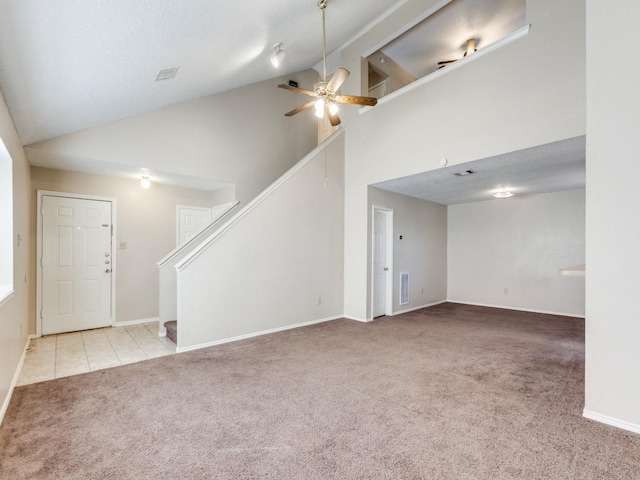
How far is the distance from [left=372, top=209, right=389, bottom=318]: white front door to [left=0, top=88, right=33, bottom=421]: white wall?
15.5 feet

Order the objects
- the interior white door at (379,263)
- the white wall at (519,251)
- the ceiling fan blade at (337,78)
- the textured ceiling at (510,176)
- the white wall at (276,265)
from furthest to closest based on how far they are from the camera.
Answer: the white wall at (519,251), the interior white door at (379,263), the white wall at (276,265), the textured ceiling at (510,176), the ceiling fan blade at (337,78)

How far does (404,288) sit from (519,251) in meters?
2.63

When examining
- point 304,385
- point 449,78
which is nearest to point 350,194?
point 449,78

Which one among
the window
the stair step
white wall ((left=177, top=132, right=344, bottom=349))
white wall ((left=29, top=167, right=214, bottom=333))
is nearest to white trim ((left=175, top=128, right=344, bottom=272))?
white wall ((left=177, top=132, right=344, bottom=349))

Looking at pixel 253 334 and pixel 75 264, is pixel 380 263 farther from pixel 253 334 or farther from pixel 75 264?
pixel 75 264

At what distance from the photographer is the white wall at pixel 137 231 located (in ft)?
16.2

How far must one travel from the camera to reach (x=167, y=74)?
326 centimetres

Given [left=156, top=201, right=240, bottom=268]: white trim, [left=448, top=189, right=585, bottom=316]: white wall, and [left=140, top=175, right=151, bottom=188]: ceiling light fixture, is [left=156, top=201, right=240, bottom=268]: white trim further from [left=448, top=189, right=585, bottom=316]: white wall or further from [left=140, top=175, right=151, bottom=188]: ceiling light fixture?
[left=448, top=189, right=585, bottom=316]: white wall

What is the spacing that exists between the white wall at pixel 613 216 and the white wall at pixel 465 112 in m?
0.96

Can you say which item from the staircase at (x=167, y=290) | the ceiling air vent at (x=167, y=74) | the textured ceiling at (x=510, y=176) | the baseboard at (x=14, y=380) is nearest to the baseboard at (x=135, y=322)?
the staircase at (x=167, y=290)

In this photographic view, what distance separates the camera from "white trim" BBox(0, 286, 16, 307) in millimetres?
2428

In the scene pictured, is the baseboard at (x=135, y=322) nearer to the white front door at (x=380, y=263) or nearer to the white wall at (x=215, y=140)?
the white wall at (x=215, y=140)

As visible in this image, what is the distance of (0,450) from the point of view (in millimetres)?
1906

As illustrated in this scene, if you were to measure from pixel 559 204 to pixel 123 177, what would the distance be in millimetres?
8002
